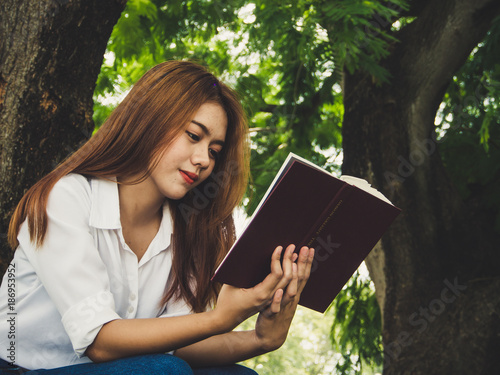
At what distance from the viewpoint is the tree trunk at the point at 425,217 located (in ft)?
12.5

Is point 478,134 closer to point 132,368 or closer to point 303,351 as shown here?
point 132,368

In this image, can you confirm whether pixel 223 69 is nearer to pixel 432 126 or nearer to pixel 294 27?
pixel 294 27

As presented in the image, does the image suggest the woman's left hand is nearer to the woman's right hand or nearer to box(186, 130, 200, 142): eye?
the woman's right hand

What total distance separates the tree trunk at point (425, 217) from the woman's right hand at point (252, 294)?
2.41 m

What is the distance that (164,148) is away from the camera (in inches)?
77.0

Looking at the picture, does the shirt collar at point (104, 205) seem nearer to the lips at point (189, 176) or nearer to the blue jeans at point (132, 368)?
the lips at point (189, 176)

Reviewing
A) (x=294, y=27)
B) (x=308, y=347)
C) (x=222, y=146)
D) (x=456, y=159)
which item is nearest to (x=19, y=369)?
(x=222, y=146)

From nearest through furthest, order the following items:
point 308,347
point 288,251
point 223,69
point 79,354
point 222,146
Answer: point 79,354 < point 288,251 < point 222,146 < point 223,69 < point 308,347

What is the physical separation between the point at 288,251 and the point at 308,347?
2415 centimetres

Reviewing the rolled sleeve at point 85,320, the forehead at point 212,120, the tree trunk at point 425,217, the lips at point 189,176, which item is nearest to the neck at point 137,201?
the lips at point 189,176

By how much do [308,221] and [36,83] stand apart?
4.24 ft

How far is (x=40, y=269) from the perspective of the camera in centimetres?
171

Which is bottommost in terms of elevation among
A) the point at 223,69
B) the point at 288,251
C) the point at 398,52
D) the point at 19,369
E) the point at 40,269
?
the point at 19,369

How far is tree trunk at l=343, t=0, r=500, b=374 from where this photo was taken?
381 centimetres
